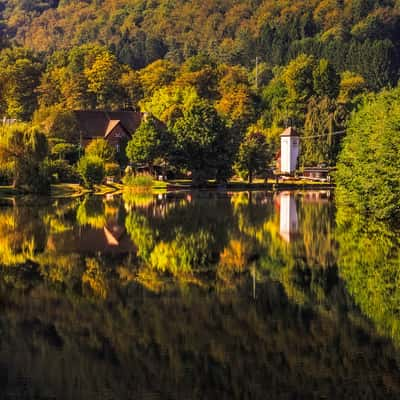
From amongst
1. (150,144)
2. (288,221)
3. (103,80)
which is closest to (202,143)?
(150,144)

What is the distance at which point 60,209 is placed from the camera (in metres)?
55.2

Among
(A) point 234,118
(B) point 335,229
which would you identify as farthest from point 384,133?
(A) point 234,118

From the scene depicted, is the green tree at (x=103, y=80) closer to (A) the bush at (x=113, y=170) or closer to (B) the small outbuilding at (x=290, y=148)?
(B) the small outbuilding at (x=290, y=148)

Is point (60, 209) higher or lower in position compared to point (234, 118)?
lower

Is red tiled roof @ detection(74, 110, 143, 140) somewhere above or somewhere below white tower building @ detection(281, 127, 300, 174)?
above

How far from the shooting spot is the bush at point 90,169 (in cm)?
8100

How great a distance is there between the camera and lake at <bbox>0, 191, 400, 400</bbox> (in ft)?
52.0

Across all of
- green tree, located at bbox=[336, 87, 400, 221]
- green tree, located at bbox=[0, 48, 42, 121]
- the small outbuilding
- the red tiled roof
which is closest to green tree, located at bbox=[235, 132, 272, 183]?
→ the small outbuilding

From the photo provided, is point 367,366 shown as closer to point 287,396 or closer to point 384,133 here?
point 287,396

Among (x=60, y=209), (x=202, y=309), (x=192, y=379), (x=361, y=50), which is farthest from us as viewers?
(x=361, y=50)

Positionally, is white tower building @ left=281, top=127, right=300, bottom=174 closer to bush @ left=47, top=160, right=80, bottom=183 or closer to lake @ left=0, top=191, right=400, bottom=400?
bush @ left=47, top=160, right=80, bottom=183

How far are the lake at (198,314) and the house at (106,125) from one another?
71.8 m

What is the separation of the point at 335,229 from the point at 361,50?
139 m

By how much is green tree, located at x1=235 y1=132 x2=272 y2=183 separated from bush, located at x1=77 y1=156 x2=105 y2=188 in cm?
1841
